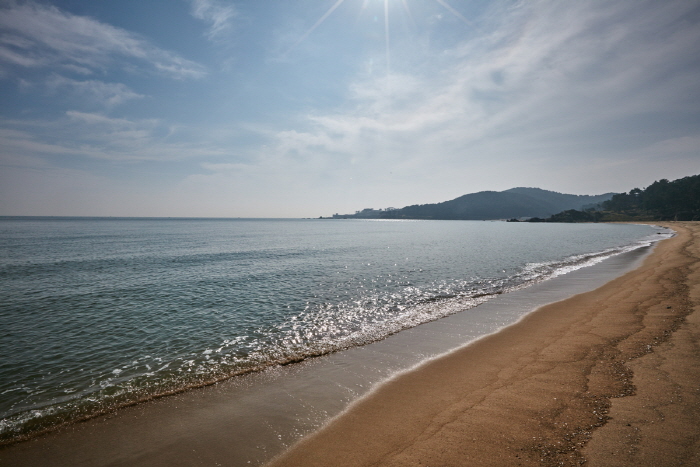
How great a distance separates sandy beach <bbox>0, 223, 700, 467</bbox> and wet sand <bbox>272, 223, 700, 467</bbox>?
0.03 meters

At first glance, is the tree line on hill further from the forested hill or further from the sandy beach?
the sandy beach

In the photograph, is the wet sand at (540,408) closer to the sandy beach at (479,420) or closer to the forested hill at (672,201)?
the sandy beach at (479,420)

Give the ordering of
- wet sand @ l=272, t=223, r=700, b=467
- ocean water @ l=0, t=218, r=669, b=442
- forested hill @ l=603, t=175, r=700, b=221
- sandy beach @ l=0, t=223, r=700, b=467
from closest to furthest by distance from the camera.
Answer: wet sand @ l=272, t=223, r=700, b=467 < sandy beach @ l=0, t=223, r=700, b=467 < ocean water @ l=0, t=218, r=669, b=442 < forested hill @ l=603, t=175, r=700, b=221

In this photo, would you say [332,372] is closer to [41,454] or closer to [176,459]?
[176,459]

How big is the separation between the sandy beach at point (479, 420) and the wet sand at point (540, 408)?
0.03 meters

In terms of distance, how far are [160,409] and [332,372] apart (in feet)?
18.6

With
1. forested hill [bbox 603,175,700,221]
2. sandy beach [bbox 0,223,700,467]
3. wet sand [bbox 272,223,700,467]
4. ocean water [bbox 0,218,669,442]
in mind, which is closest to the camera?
wet sand [bbox 272,223,700,467]

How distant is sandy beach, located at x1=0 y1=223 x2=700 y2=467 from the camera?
6.36 m

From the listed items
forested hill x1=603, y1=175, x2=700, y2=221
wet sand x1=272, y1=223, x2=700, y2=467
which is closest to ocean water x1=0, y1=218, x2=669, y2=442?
wet sand x1=272, y1=223, x2=700, y2=467

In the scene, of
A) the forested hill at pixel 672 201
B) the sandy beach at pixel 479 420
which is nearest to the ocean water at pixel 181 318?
the sandy beach at pixel 479 420

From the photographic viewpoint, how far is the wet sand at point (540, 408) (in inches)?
246

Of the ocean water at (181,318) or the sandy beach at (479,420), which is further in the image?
the ocean water at (181,318)

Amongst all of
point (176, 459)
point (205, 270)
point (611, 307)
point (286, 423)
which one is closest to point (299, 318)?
point (286, 423)

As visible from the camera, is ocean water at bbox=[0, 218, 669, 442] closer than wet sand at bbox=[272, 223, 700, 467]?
No
